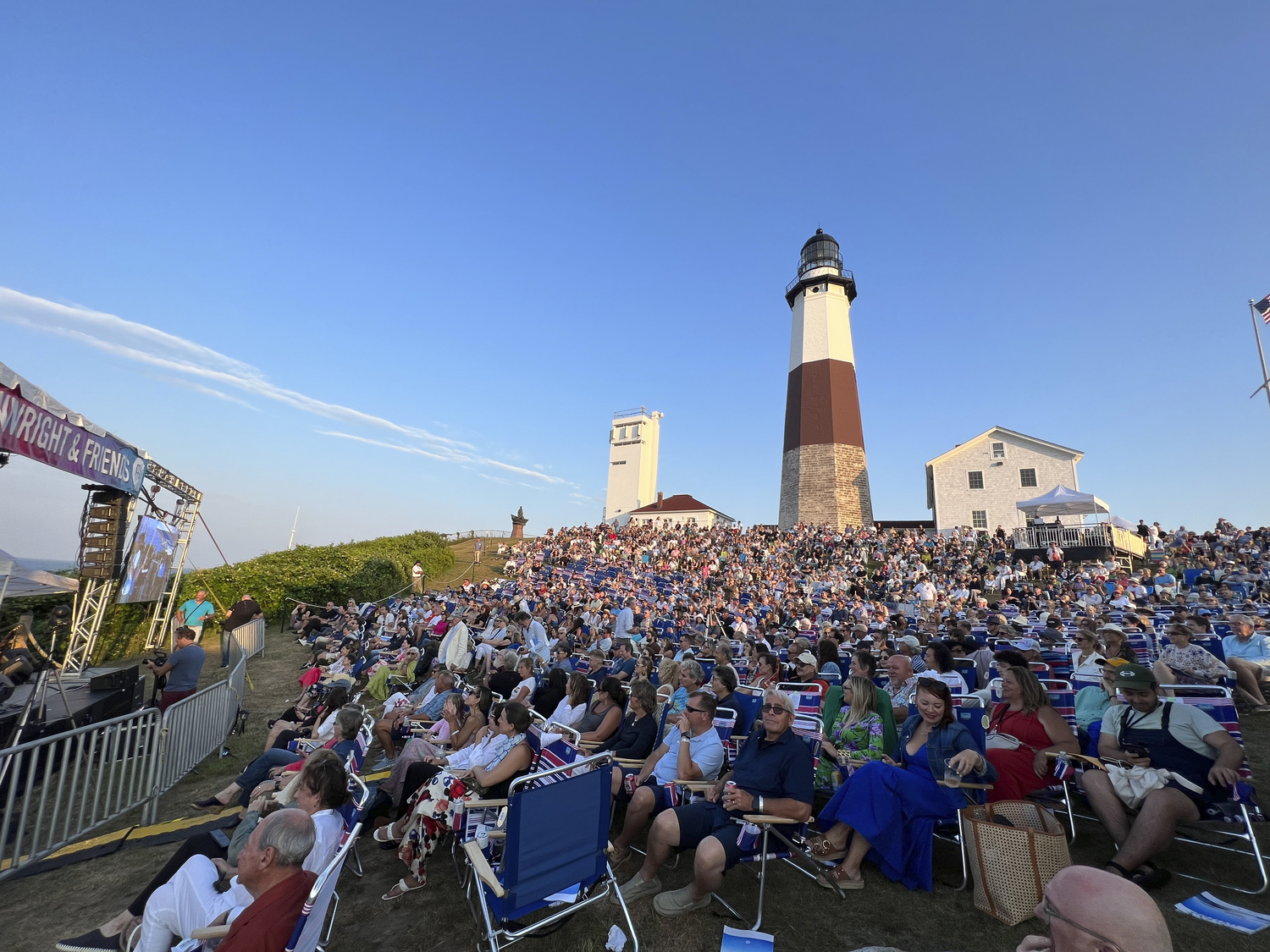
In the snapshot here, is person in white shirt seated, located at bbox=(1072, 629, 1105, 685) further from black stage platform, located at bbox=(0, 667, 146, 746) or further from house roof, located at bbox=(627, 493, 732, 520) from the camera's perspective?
house roof, located at bbox=(627, 493, 732, 520)

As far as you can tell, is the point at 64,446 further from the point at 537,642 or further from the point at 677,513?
the point at 677,513

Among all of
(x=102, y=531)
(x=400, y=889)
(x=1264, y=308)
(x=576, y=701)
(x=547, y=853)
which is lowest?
(x=400, y=889)

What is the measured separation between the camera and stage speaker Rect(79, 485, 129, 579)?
10.0m

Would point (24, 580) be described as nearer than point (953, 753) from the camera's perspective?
No

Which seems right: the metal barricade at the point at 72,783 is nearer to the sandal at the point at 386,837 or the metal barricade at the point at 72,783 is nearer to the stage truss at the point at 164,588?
the sandal at the point at 386,837

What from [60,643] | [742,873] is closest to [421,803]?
[742,873]

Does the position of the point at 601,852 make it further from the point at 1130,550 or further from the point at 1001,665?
Answer: the point at 1130,550

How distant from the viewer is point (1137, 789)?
137 inches

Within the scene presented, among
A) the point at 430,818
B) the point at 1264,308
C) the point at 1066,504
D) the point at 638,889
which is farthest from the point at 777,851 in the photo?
the point at 1066,504

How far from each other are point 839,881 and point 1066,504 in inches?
1056

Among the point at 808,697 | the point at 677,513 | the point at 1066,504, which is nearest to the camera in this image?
the point at 808,697

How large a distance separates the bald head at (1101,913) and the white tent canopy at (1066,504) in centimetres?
2773

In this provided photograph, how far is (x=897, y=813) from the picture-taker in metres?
3.63

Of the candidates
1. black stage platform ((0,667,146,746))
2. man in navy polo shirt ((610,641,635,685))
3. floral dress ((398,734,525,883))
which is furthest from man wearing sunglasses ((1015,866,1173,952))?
black stage platform ((0,667,146,746))
